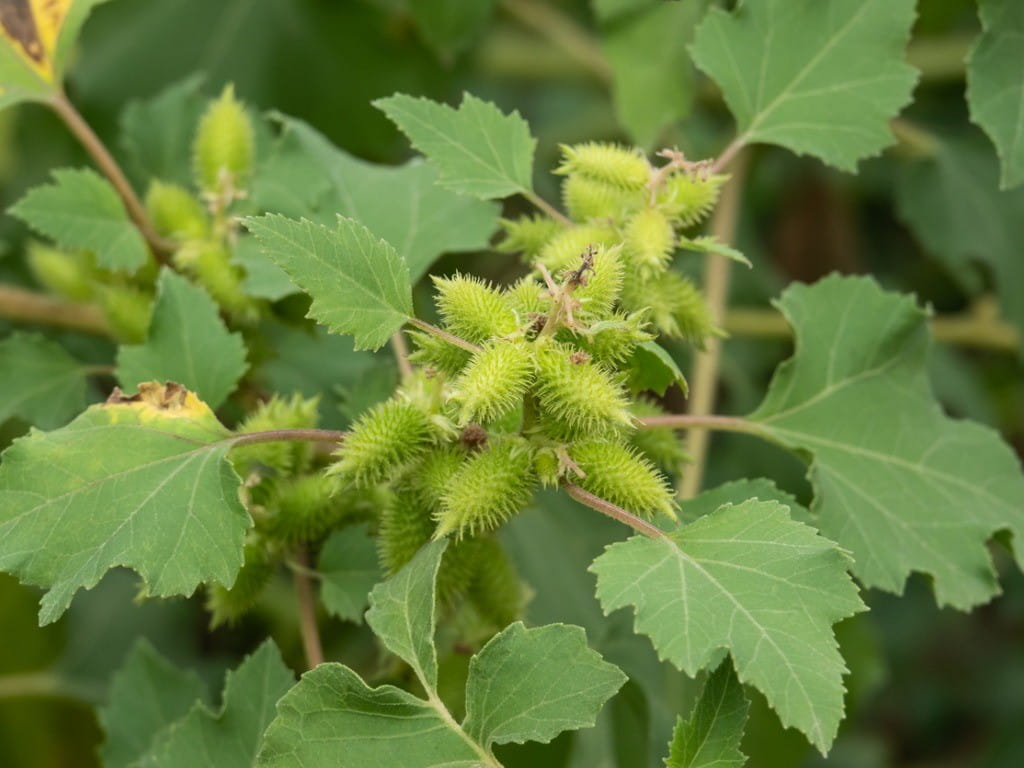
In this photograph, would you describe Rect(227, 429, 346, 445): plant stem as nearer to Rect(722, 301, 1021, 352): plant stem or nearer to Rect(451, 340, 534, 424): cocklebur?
Rect(451, 340, 534, 424): cocklebur

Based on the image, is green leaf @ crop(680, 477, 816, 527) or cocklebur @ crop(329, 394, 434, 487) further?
green leaf @ crop(680, 477, 816, 527)

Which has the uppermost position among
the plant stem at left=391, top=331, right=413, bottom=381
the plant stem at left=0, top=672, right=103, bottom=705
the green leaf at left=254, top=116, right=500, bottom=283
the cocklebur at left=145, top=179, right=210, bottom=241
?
the green leaf at left=254, top=116, right=500, bottom=283

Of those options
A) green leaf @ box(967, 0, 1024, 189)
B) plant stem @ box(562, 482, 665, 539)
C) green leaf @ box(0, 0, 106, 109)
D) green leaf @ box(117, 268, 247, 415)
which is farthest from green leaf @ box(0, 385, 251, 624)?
green leaf @ box(967, 0, 1024, 189)

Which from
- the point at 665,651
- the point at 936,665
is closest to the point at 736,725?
the point at 665,651

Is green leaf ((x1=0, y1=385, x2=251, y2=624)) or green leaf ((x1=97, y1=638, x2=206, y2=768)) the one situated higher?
green leaf ((x1=0, y1=385, x2=251, y2=624))

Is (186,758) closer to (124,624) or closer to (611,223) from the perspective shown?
(611,223)

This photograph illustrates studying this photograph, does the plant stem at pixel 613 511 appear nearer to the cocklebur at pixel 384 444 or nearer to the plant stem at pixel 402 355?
the cocklebur at pixel 384 444

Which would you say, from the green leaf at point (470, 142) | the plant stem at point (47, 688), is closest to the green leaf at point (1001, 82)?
the green leaf at point (470, 142)
